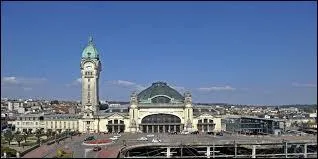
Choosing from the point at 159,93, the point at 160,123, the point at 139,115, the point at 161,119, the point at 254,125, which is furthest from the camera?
the point at 254,125

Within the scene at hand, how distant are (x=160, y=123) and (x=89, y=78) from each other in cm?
2234

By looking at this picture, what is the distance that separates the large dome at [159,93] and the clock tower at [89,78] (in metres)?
11.6

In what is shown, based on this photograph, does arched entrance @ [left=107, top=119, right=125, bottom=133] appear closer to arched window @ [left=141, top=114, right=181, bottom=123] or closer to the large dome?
arched window @ [left=141, top=114, right=181, bottom=123]

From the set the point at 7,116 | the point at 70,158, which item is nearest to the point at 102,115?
the point at 7,116

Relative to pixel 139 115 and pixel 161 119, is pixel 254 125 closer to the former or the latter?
pixel 161 119

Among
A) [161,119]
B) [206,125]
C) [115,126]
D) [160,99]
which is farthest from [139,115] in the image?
[206,125]

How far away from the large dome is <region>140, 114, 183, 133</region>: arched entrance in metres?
5.14

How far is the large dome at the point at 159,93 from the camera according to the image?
133625 mm

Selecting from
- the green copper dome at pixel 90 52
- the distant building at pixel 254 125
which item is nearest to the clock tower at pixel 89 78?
the green copper dome at pixel 90 52

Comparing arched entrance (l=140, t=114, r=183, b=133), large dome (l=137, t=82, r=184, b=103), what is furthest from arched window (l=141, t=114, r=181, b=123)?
large dome (l=137, t=82, r=184, b=103)

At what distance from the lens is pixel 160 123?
127812 millimetres

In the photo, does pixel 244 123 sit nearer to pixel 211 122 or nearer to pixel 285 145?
pixel 211 122

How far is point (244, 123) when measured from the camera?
148250 millimetres

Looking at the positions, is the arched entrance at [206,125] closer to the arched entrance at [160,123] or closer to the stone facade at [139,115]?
the stone facade at [139,115]
